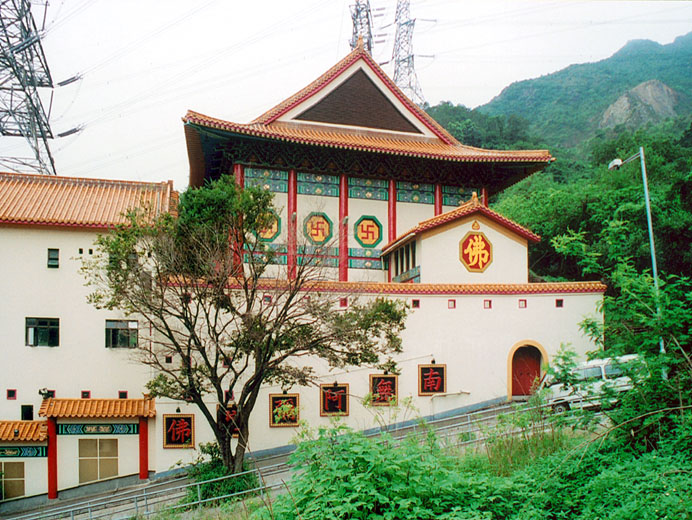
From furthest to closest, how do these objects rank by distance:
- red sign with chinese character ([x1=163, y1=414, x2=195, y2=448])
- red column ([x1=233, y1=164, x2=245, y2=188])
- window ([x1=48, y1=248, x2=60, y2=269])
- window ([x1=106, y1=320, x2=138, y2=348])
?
red column ([x1=233, y1=164, x2=245, y2=188]) → window ([x1=48, y1=248, x2=60, y2=269]) → window ([x1=106, y1=320, x2=138, y2=348]) → red sign with chinese character ([x1=163, y1=414, x2=195, y2=448])

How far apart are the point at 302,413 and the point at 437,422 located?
11.7ft

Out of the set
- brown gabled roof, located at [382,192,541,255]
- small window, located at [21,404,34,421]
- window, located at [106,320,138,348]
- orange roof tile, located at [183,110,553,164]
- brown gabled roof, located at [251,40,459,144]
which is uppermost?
→ brown gabled roof, located at [251,40,459,144]

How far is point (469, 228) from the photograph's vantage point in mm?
17875

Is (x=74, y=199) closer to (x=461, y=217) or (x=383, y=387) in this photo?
(x=383, y=387)

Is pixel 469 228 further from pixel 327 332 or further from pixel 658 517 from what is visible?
pixel 658 517

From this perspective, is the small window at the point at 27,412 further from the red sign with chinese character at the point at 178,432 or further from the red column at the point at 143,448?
the red sign with chinese character at the point at 178,432

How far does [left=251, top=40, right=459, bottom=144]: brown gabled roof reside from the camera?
19281 mm

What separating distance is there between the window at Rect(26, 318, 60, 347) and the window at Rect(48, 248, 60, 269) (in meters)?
1.59

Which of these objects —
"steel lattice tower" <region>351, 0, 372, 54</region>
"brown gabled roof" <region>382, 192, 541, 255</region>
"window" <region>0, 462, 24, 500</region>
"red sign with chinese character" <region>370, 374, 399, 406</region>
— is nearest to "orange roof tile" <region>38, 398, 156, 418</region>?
"window" <region>0, 462, 24, 500</region>

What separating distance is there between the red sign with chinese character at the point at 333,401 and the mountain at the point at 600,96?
54862 mm

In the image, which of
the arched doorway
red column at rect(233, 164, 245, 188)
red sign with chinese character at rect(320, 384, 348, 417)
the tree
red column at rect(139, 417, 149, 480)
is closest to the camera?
the tree

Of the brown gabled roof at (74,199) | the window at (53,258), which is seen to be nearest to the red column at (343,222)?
the brown gabled roof at (74,199)

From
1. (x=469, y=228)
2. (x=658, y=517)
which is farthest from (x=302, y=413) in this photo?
(x=658, y=517)

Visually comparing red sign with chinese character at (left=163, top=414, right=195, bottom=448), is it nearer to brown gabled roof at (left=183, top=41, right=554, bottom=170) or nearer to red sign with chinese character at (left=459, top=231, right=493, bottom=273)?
brown gabled roof at (left=183, top=41, right=554, bottom=170)
